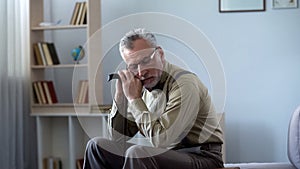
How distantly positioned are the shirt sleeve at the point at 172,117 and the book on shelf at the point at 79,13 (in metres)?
1.77

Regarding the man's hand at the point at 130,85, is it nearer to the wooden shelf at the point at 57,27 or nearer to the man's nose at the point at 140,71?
the man's nose at the point at 140,71

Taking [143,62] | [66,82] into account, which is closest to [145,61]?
[143,62]

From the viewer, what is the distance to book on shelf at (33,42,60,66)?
3643 mm

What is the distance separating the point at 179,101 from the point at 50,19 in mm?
2245

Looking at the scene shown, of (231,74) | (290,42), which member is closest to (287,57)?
(290,42)

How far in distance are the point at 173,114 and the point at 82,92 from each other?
5.44 feet

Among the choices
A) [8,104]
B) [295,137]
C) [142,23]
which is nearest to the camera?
[295,137]

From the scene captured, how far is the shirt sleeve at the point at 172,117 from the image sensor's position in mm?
1902

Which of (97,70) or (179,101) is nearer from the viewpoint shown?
(179,101)

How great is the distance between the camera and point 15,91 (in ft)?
11.5

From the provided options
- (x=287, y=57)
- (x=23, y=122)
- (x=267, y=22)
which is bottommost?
(x=23, y=122)

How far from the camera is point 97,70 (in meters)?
3.46

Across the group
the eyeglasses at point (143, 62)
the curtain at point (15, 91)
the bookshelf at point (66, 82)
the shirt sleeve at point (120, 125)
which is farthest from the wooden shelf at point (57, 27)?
the eyeglasses at point (143, 62)

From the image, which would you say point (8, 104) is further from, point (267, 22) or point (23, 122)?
point (267, 22)
